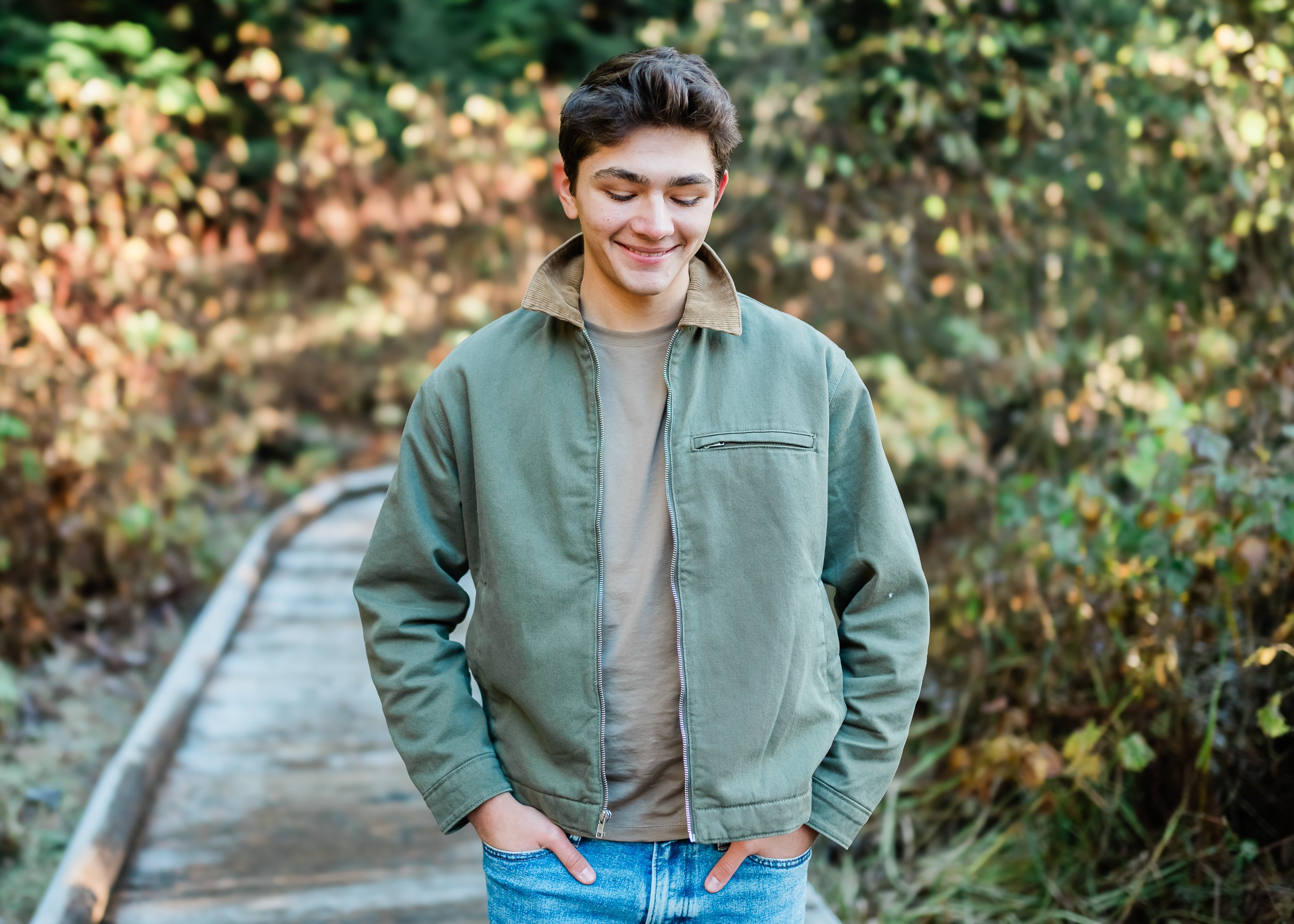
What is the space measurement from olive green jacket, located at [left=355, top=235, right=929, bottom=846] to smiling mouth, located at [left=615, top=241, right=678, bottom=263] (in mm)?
95

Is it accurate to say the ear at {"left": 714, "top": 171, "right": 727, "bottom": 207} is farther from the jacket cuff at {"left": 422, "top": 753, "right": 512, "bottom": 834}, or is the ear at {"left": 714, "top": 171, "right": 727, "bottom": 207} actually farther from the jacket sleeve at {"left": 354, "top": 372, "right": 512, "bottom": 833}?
the jacket cuff at {"left": 422, "top": 753, "right": 512, "bottom": 834}

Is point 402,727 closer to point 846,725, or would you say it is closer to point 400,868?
point 846,725

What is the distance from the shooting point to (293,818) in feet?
11.4

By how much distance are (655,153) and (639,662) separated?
0.73 m

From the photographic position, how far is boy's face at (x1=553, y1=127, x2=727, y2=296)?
154cm

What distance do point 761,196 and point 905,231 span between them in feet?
4.87

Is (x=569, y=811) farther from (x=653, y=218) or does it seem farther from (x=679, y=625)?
(x=653, y=218)

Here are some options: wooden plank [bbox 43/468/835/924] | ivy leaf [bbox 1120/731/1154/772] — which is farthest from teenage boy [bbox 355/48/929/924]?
ivy leaf [bbox 1120/731/1154/772]

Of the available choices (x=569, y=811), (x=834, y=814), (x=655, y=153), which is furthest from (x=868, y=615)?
(x=655, y=153)

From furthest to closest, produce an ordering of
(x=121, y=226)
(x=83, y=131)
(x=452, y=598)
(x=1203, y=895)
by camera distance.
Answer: (x=121, y=226) < (x=83, y=131) < (x=1203, y=895) < (x=452, y=598)

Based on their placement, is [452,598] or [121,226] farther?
[121,226]

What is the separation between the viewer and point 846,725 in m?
1.71

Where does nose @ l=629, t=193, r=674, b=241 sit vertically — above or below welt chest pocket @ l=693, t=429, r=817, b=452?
above

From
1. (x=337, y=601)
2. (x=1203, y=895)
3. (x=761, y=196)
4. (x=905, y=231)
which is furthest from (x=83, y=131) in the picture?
(x=1203, y=895)
